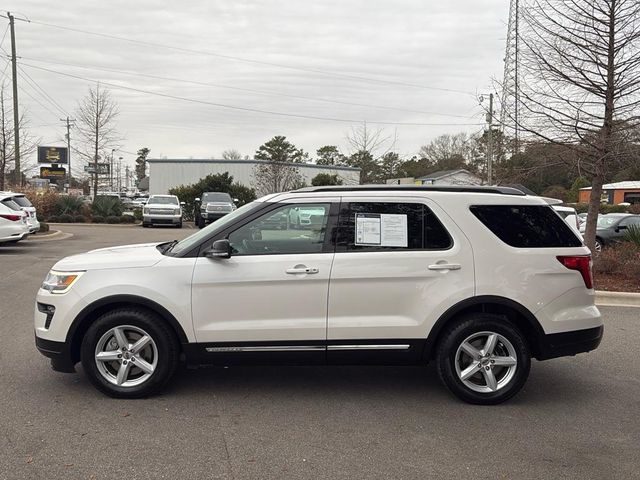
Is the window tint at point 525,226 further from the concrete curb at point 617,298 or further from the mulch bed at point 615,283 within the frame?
the mulch bed at point 615,283

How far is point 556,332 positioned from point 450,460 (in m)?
1.56

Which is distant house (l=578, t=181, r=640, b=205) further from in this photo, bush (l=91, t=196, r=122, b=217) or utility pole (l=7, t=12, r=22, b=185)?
utility pole (l=7, t=12, r=22, b=185)

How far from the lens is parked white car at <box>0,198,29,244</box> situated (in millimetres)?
14211

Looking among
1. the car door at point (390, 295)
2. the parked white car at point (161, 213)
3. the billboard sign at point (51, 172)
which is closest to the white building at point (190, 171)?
the billboard sign at point (51, 172)

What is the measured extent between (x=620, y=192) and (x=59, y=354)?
2176 inches

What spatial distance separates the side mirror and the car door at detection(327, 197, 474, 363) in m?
0.83

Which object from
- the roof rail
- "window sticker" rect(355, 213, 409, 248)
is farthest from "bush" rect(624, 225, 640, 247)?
"window sticker" rect(355, 213, 409, 248)

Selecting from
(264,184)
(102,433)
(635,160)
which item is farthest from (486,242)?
(264,184)

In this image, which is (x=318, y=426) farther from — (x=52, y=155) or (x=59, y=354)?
(x=52, y=155)

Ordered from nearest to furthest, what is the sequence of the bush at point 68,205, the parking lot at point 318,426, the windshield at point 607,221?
the parking lot at point 318,426 → the windshield at point 607,221 → the bush at point 68,205

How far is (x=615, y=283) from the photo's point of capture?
9.68m

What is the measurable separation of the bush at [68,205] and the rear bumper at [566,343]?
2724 centimetres

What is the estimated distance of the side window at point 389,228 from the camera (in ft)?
14.5

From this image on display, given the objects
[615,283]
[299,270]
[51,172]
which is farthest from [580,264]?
[51,172]
